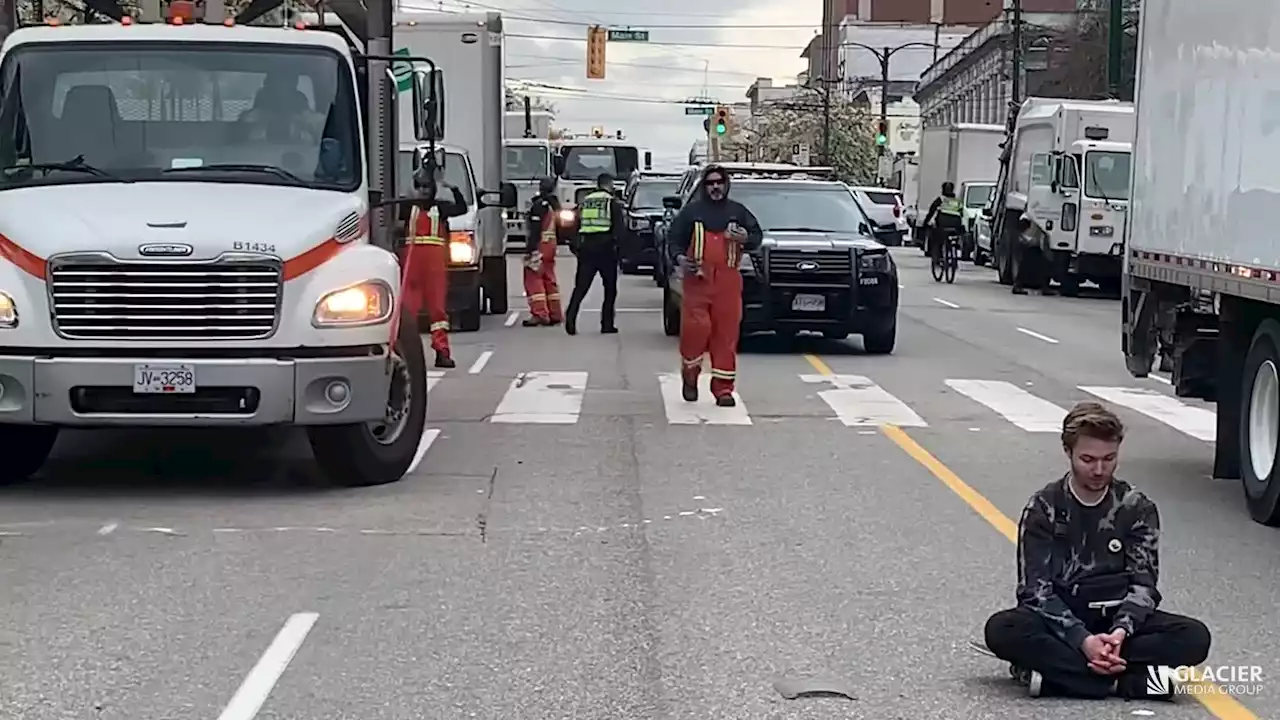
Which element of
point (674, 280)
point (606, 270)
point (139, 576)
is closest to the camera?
point (139, 576)

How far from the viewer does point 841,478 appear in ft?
37.1

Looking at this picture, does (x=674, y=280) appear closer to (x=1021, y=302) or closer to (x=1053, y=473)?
(x=1053, y=473)

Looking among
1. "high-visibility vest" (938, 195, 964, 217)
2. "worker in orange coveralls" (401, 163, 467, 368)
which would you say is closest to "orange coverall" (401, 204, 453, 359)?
"worker in orange coveralls" (401, 163, 467, 368)

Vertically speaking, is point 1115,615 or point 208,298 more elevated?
point 208,298

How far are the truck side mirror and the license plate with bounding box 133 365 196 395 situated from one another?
274 cm

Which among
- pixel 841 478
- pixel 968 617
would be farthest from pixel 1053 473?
pixel 968 617

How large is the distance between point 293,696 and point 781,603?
232 centimetres

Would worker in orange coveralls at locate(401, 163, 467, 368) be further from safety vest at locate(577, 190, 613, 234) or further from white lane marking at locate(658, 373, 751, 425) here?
safety vest at locate(577, 190, 613, 234)

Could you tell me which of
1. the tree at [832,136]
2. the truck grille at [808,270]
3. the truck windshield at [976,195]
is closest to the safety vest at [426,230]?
the truck grille at [808,270]

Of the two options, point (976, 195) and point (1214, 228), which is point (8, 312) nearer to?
point (1214, 228)

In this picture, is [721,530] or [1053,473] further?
[1053,473]

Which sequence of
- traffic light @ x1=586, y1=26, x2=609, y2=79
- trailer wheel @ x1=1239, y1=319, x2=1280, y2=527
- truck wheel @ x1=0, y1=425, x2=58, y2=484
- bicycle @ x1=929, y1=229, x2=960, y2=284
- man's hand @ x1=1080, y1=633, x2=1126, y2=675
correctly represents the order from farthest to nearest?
1. traffic light @ x1=586, y1=26, x2=609, y2=79
2. bicycle @ x1=929, y1=229, x2=960, y2=284
3. truck wheel @ x1=0, y1=425, x2=58, y2=484
4. trailer wheel @ x1=1239, y1=319, x2=1280, y2=527
5. man's hand @ x1=1080, y1=633, x2=1126, y2=675

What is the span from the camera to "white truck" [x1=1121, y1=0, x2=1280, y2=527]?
978 cm

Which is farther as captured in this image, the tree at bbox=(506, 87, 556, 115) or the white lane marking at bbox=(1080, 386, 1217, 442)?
the tree at bbox=(506, 87, 556, 115)
